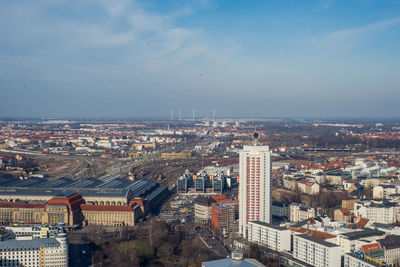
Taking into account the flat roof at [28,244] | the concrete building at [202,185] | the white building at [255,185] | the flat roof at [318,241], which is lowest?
the concrete building at [202,185]

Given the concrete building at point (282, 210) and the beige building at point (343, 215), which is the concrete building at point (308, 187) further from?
the beige building at point (343, 215)

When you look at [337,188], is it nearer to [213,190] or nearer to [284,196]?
[284,196]

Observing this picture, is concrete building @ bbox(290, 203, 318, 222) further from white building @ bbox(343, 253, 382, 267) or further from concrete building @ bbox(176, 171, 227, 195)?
concrete building @ bbox(176, 171, 227, 195)

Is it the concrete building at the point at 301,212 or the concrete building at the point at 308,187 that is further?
the concrete building at the point at 308,187

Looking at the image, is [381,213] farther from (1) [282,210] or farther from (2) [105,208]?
(2) [105,208]

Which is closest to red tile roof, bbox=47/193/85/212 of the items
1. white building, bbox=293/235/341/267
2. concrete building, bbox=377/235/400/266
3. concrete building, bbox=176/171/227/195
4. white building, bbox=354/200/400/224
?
concrete building, bbox=176/171/227/195

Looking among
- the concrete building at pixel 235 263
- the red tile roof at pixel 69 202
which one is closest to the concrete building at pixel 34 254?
the concrete building at pixel 235 263

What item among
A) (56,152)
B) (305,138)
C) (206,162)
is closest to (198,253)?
(206,162)
